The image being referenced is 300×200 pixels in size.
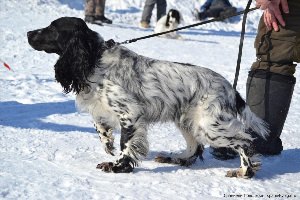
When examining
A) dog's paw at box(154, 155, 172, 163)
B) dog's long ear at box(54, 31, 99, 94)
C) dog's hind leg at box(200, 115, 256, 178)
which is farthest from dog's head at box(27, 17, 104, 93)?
dog's hind leg at box(200, 115, 256, 178)

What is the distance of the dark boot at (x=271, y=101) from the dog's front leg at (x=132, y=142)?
1.14 m

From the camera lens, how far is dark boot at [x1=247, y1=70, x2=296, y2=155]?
412 centimetres

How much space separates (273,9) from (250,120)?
38.1 inches

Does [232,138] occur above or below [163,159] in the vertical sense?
above

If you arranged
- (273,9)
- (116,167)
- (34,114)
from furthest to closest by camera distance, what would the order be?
(34,114) < (273,9) < (116,167)

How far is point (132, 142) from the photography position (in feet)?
12.1

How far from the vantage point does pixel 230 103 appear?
3.68 meters

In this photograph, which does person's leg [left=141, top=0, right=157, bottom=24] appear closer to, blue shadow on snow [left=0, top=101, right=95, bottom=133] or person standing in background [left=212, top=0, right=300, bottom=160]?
blue shadow on snow [left=0, top=101, right=95, bottom=133]

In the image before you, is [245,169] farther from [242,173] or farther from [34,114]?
[34,114]

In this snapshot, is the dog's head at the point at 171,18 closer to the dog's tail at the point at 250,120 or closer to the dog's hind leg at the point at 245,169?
the dog's tail at the point at 250,120

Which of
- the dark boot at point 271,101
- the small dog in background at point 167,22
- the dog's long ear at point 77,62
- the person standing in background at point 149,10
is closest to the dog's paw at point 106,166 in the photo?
the dog's long ear at point 77,62

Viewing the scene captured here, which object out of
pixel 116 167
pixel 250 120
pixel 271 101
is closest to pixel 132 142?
pixel 116 167

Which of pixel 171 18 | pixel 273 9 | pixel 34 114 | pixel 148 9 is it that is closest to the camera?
pixel 273 9

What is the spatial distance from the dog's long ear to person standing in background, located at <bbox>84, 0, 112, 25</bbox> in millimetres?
7613
